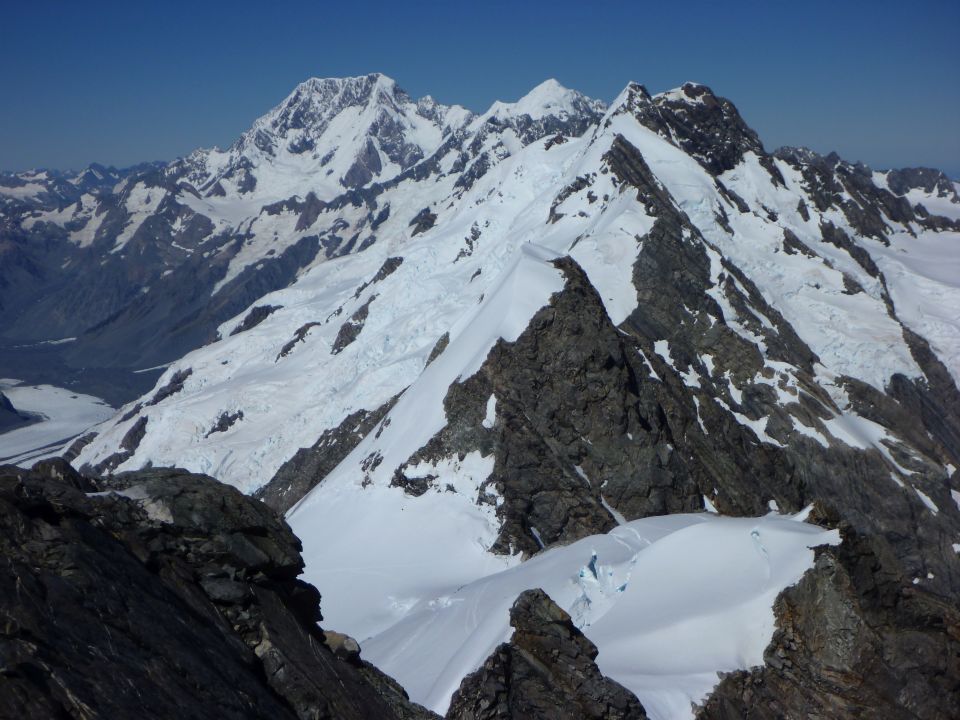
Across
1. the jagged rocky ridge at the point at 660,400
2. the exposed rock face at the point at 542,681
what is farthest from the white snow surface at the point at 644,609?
the exposed rock face at the point at 542,681

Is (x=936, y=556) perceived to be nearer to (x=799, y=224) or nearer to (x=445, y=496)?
(x=445, y=496)

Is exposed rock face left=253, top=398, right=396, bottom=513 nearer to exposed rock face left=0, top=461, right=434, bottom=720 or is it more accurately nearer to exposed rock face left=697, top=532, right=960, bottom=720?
exposed rock face left=697, top=532, right=960, bottom=720

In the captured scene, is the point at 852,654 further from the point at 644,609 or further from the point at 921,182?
the point at 921,182

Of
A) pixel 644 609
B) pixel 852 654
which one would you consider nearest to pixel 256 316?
pixel 644 609

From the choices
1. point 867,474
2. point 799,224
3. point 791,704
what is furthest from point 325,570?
point 799,224

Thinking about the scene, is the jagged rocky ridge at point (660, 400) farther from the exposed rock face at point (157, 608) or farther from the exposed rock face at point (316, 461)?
the exposed rock face at point (157, 608)

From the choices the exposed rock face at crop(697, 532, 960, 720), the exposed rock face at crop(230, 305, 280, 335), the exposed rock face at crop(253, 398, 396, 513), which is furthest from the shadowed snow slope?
the exposed rock face at crop(230, 305, 280, 335)
